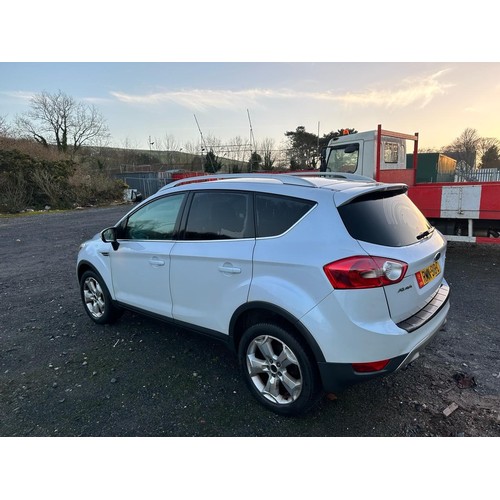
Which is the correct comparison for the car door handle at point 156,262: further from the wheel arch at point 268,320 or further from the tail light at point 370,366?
the tail light at point 370,366

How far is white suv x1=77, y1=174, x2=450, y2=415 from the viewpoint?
7.05 ft

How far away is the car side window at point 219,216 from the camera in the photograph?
2.72m

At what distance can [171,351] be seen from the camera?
11.7ft

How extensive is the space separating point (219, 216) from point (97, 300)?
2324 mm

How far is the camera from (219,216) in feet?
9.56

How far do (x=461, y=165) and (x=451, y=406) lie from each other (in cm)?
3833

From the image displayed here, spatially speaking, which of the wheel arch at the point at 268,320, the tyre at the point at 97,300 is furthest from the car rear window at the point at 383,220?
the tyre at the point at 97,300

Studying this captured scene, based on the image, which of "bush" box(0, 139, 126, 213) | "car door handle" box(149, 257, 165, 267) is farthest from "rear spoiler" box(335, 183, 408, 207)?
"bush" box(0, 139, 126, 213)

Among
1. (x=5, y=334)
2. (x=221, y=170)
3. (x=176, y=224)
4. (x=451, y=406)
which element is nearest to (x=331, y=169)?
(x=176, y=224)

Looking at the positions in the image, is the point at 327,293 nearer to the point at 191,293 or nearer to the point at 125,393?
the point at 191,293

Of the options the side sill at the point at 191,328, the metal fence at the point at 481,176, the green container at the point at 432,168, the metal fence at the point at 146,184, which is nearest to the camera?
the side sill at the point at 191,328

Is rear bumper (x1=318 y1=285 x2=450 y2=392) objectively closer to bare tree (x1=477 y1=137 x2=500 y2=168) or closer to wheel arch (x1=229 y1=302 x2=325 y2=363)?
wheel arch (x1=229 y1=302 x2=325 y2=363)

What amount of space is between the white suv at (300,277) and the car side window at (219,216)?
1 cm

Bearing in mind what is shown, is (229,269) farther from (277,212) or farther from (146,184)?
(146,184)
